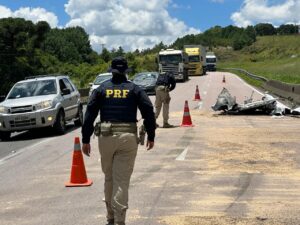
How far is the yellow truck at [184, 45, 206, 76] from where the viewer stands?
203 feet

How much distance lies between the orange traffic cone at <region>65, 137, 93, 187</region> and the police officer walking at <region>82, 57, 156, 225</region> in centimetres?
257

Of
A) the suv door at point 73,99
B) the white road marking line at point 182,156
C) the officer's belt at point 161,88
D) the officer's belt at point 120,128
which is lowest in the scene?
the white road marking line at point 182,156

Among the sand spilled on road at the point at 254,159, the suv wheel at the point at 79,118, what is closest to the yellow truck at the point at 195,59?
the sand spilled on road at the point at 254,159

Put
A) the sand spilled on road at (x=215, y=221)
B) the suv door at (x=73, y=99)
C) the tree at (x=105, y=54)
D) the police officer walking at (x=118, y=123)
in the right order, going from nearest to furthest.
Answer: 1. the police officer walking at (x=118, y=123)
2. the sand spilled on road at (x=215, y=221)
3. the suv door at (x=73, y=99)
4. the tree at (x=105, y=54)

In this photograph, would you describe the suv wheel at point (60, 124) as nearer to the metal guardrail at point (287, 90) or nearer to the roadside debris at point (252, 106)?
the roadside debris at point (252, 106)

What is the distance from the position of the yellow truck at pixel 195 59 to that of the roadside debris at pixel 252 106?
4160cm

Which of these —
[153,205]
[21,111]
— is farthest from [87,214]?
[21,111]

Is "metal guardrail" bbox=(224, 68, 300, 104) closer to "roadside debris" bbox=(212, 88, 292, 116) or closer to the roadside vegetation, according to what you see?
"roadside debris" bbox=(212, 88, 292, 116)

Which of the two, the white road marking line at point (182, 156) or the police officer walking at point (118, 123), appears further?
the white road marking line at point (182, 156)

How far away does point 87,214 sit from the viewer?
21.5ft

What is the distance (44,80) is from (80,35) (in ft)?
423

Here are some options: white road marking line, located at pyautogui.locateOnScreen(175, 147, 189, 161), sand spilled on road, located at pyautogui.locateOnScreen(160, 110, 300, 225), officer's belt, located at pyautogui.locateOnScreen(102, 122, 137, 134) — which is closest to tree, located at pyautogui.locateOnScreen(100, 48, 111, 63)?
sand spilled on road, located at pyautogui.locateOnScreen(160, 110, 300, 225)

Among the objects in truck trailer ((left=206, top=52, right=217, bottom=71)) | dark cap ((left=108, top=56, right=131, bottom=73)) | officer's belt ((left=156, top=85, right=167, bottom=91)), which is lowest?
truck trailer ((left=206, top=52, right=217, bottom=71))

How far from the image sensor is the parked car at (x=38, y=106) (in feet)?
49.2
